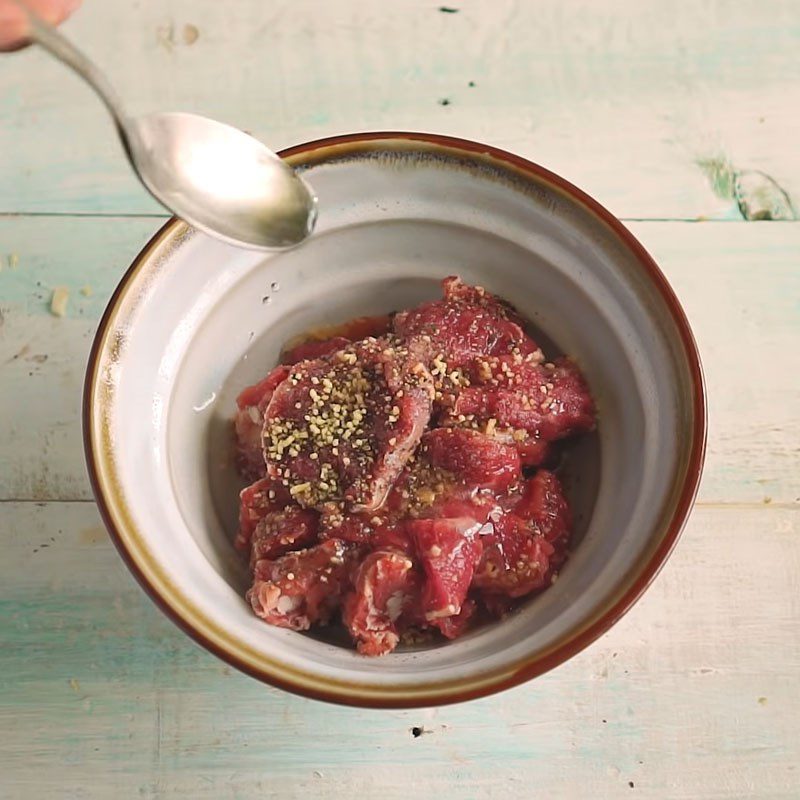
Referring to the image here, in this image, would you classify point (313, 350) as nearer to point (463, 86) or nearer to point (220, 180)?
point (220, 180)

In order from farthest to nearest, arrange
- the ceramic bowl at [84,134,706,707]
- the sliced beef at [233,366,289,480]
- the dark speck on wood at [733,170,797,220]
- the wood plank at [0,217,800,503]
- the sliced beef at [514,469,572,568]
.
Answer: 1. the dark speck on wood at [733,170,797,220]
2. the wood plank at [0,217,800,503]
3. the sliced beef at [233,366,289,480]
4. the sliced beef at [514,469,572,568]
5. the ceramic bowl at [84,134,706,707]

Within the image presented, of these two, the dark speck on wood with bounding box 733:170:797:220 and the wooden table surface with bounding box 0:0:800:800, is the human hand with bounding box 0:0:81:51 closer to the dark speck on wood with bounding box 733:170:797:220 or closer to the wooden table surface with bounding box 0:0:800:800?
the wooden table surface with bounding box 0:0:800:800

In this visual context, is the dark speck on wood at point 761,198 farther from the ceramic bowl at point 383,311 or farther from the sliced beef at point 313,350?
the sliced beef at point 313,350

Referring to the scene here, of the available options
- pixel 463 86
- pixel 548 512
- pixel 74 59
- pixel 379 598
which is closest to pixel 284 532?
pixel 379 598

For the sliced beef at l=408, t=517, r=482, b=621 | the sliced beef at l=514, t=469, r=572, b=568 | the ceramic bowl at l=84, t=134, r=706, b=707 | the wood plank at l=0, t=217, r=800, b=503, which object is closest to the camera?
the ceramic bowl at l=84, t=134, r=706, b=707

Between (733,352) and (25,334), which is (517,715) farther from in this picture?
(25,334)

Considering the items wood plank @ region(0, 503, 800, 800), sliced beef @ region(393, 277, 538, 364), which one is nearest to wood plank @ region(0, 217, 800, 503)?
wood plank @ region(0, 503, 800, 800)
